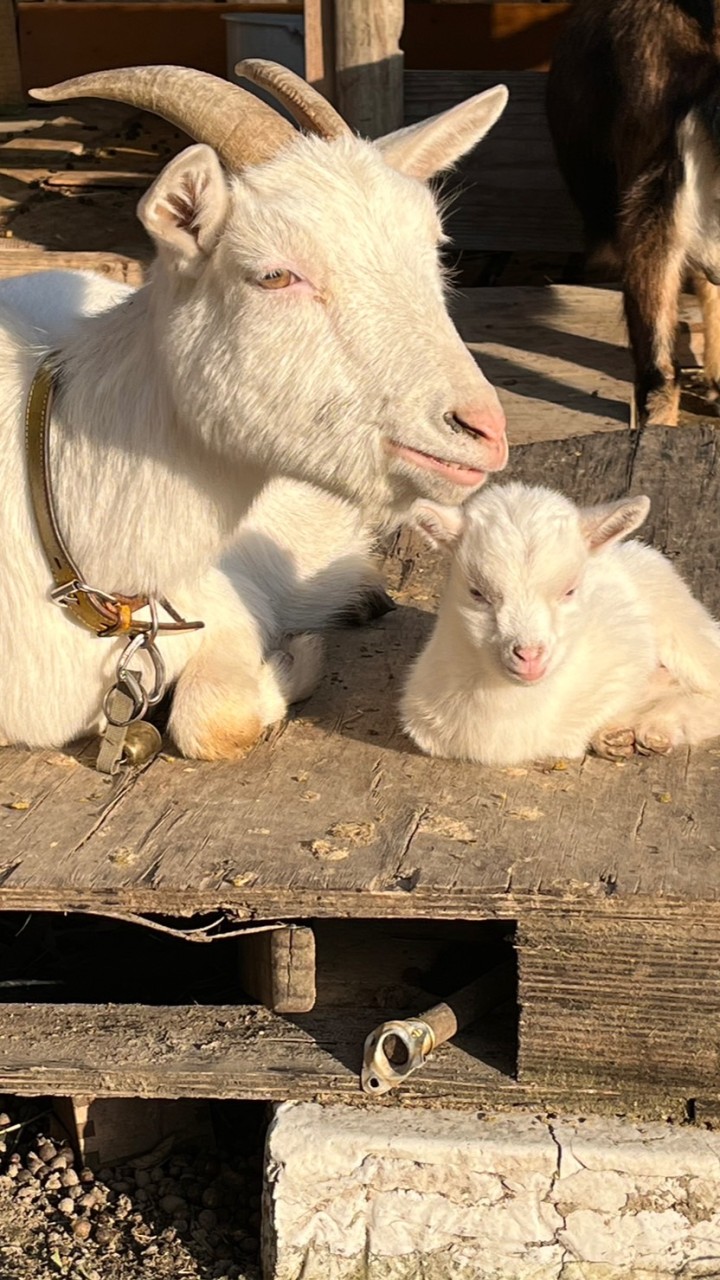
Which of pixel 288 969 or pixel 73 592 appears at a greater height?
pixel 73 592

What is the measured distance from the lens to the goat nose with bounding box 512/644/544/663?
3078mm

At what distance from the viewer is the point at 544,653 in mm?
3100

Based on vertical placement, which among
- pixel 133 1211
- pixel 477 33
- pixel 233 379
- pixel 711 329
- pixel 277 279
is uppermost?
pixel 277 279

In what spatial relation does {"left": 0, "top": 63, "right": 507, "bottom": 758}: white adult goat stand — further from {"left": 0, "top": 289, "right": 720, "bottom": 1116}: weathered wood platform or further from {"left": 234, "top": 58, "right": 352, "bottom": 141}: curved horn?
{"left": 0, "top": 289, "right": 720, "bottom": 1116}: weathered wood platform

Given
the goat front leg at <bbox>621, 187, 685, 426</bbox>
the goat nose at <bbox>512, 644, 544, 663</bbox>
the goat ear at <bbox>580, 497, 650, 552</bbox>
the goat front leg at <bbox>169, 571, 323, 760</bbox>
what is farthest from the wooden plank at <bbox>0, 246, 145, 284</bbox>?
the goat nose at <bbox>512, 644, 544, 663</bbox>

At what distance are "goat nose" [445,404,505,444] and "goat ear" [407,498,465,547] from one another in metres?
0.28

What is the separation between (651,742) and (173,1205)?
49.4 inches

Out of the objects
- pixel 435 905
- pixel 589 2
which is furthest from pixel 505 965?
pixel 589 2

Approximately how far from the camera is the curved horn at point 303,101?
315 centimetres

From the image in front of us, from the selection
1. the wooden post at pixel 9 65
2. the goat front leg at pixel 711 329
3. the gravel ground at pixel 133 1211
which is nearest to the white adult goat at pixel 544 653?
the gravel ground at pixel 133 1211

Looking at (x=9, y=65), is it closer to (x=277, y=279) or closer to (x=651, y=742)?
(x=277, y=279)

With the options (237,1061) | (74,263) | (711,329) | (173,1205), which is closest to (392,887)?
(237,1061)

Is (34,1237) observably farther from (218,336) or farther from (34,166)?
(34,166)

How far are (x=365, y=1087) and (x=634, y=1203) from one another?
1.53 ft
